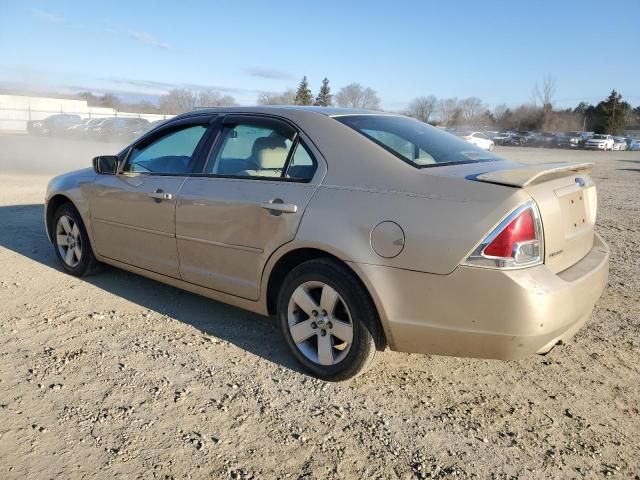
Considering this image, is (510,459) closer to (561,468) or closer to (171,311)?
(561,468)

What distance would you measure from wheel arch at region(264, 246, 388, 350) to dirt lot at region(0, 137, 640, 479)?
368mm

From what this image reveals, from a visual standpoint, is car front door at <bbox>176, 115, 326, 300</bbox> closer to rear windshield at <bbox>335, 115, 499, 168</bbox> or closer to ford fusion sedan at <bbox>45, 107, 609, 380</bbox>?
ford fusion sedan at <bbox>45, 107, 609, 380</bbox>

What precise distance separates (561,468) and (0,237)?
6.66 meters

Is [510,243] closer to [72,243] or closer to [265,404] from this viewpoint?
[265,404]

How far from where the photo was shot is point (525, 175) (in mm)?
2842


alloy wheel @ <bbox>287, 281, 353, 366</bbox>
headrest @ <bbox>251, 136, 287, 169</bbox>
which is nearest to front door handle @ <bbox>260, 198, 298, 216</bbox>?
headrest @ <bbox>251, 136, 287, 169</bbox>

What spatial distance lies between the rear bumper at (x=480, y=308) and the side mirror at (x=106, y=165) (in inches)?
106

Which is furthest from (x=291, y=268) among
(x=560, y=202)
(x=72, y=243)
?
(x=72, y=243)

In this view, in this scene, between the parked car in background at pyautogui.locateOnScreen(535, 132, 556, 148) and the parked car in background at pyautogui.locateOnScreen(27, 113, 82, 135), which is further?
the parked car in background at pyautogui.locateOnScreen(535, 132, 556, 148)

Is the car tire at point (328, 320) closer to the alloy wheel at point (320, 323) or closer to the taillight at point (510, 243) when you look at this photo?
the alloy wheel at point (320, 323)

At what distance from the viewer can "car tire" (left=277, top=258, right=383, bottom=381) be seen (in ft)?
10.0

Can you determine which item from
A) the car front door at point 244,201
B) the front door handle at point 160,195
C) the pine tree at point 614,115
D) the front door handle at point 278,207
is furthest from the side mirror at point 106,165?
the pine tree at point 614,115

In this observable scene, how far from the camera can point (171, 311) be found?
440 centimetres

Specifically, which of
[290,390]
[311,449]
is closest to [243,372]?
[290,390]
